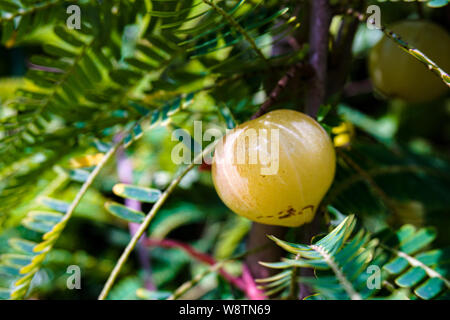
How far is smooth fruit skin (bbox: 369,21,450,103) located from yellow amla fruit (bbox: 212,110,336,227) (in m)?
0.31

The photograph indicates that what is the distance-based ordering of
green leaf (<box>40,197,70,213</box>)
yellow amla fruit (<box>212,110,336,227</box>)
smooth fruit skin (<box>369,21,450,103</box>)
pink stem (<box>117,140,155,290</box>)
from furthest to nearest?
pink stem (<box>117,140,155,290</box>) < smooth fruit skin (<box>369,21,450,103</box>) < green leaf (<box>40,197,70,213</box>) < yellow amla fruit (<box>212,110,336,227</box>)

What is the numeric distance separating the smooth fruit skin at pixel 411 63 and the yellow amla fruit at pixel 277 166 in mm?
314

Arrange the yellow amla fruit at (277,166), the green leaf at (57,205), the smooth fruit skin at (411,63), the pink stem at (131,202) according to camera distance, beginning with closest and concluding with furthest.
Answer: the yellow amla fruit at (277,166)
the green leaf at (57,205)
the smooth fruit skin at (411,63)
the pink stem at (131,202)

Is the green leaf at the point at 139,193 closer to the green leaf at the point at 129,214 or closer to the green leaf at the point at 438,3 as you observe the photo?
the green leaf at the point at 129,214

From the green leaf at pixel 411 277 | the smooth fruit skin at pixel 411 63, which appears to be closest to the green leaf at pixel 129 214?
the green leaf at pixel 411 277

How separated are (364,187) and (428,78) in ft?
0.63

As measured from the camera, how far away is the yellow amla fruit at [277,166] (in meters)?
0.36

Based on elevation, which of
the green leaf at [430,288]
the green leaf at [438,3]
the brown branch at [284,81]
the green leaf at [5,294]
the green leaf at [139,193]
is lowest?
the green leaf at [430,288]

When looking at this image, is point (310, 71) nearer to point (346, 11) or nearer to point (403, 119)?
point (346, 11)

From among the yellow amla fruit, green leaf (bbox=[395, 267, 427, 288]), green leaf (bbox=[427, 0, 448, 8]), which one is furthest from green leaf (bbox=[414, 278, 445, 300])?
green leaf (bbox=[427, 0, 448, 8])

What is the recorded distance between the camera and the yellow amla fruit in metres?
0.36

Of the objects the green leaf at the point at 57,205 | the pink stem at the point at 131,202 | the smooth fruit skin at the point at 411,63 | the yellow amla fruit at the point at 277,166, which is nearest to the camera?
the yellow amla fruit at the point at 277,166

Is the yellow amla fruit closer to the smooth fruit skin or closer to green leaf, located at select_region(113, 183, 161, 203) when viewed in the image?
green leaf, located at select_region(113, 183, 161, 203)
